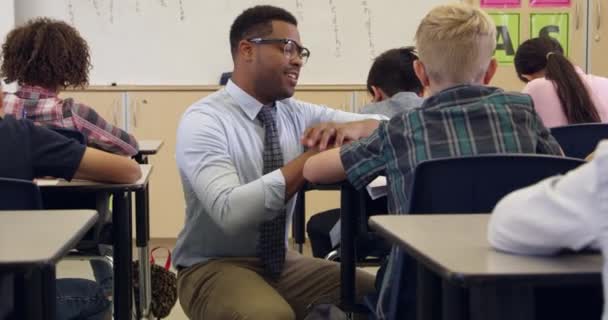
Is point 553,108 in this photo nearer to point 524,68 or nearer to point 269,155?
point 524,68

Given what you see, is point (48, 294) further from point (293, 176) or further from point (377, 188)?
point (377, 188)

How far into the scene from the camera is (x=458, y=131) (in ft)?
5.58

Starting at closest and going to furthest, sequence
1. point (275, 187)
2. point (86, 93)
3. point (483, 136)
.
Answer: point (483, 136) → point (275, 187) → point (86, 93)

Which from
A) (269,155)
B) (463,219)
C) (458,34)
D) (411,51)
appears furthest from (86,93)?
(463,219)

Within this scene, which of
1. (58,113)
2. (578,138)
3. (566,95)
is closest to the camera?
(578,138)

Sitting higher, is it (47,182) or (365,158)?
(365,158)

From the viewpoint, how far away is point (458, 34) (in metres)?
1.83

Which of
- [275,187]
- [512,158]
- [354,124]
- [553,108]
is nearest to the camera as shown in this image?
[512,158]

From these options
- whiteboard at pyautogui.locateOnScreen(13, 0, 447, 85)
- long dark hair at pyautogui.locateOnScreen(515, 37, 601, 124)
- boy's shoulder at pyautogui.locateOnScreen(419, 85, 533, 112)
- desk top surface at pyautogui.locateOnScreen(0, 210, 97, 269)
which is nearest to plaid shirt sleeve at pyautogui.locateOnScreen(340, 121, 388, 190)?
boy's shoulder at pyautogui.locateOnScreen(419, 85, 533, 112)

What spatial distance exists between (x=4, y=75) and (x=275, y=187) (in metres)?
1.37

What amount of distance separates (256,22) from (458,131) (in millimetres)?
897

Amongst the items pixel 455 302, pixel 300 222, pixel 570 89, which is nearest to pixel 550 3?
pixel 570 89

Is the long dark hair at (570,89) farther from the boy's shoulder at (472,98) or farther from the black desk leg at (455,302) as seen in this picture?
the black desk leg at (455,302)

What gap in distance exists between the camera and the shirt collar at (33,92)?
2.89 metres
